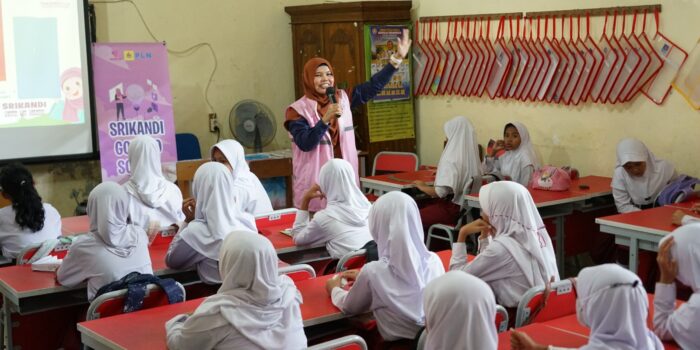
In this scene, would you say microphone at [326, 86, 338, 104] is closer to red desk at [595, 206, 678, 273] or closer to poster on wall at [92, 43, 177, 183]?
red desk at [595, 206, 678, 273]

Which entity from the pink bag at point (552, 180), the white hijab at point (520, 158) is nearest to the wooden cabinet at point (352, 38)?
the white hijab at point (520, 158)

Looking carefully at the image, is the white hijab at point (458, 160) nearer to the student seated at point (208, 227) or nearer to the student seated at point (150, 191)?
the student seated at point (150, 191)

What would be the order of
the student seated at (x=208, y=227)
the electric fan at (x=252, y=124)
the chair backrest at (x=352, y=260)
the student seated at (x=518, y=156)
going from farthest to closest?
the electric fan at (x=252, y=124) → the student seated at (x=518, y=156) → the student seated at (x=208, y=227) → the chair backrest at (x=352, y=260)

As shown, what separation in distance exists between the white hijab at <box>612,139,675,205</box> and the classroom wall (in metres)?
0.29

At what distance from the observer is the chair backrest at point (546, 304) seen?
3.33 metres

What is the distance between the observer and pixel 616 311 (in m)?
2.57

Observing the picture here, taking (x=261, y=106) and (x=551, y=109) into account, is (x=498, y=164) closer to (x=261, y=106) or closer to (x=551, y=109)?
(x=551, y=109)

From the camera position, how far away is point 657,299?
3.12 m

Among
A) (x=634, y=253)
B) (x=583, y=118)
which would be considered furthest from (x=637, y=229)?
(x=583, y=118)

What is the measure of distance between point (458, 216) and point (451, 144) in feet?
1.77

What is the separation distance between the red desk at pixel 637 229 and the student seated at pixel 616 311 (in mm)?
2050

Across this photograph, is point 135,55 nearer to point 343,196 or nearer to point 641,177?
point 343,196

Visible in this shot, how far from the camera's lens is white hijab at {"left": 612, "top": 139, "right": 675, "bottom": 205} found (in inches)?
226

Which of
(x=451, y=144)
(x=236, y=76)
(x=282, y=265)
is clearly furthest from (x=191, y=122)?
(x=282, y=265)
